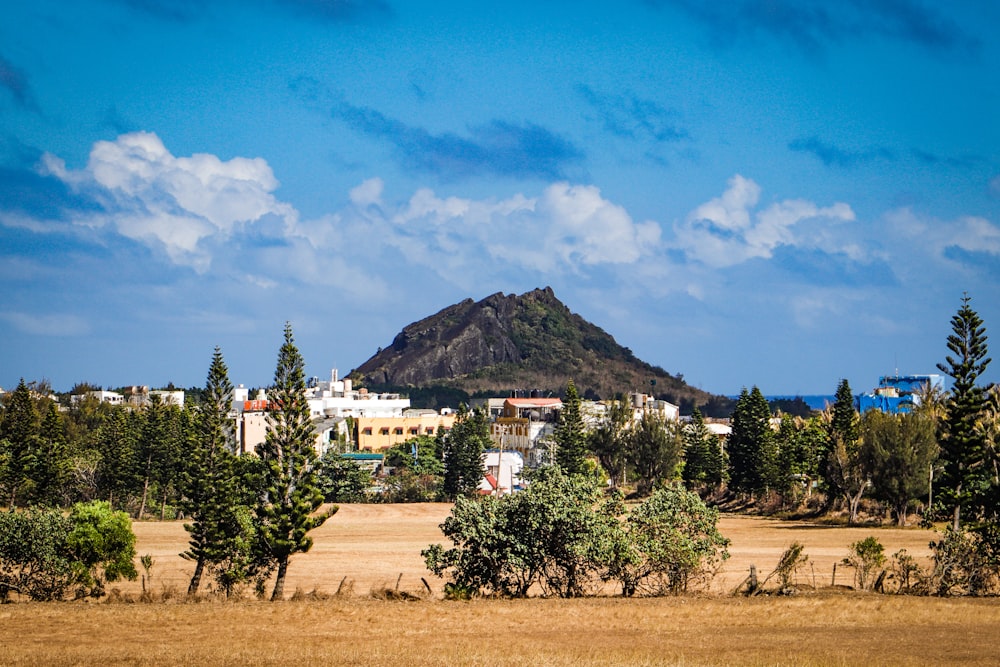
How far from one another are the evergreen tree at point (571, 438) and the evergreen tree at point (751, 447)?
40.0 feet

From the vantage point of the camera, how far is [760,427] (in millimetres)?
85375

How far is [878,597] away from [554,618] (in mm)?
10777

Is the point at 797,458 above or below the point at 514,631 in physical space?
above

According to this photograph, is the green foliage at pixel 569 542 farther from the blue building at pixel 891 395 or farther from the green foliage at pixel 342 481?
the blue building at pixel 891 395

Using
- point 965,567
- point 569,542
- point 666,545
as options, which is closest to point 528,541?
point 569,542

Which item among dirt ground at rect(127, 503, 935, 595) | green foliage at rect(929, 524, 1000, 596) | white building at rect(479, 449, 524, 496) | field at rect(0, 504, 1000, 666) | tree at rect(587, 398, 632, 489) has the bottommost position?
dirt ground at rect(127, 503, 935, 595)

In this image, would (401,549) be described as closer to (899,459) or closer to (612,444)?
(899,459)

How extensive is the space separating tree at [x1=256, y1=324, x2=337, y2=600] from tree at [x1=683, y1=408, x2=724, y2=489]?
184 ft

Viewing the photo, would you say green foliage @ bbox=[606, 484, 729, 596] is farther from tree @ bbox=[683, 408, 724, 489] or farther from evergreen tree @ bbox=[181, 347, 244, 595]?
tree @ bbox=[683, 408, 724, 489]

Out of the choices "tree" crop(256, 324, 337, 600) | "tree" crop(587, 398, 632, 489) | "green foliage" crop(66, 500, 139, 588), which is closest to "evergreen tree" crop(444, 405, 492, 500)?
"tree" crop(587, 398, 632, 489)

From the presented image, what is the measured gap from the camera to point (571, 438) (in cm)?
8831

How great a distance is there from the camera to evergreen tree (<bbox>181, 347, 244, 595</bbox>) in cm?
4109

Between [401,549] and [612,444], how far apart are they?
4536cm

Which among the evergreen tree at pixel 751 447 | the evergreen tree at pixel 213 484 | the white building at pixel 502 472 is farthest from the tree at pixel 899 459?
the evergreen tree at pixel 213 484
